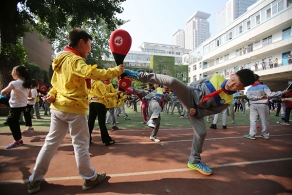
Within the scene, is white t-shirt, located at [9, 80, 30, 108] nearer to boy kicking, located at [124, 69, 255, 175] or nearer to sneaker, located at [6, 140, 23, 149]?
sneaker, located at [6, 140, 23, 149]

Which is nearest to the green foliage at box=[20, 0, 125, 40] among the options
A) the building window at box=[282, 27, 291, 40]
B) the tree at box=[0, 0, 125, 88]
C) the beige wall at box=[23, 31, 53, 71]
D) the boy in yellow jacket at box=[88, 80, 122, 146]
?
the tree at box=[0, 0, 125, 88]

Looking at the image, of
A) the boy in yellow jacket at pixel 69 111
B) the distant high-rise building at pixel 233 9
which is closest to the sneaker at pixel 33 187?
the boy in yellow jacket at pixel 69 111

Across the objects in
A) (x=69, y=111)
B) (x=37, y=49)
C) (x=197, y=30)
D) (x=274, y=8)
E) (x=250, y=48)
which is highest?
(x=197, y=30)

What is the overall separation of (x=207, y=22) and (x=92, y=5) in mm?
131132

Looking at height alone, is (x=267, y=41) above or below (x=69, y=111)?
above

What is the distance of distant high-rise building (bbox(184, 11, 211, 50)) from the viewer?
387ft

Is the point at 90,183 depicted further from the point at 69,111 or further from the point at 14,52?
the point at 14,52

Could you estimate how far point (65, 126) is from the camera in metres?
2.30

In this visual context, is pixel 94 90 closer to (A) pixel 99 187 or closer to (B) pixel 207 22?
(A) pixel 99 187

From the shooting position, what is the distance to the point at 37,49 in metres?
27.5

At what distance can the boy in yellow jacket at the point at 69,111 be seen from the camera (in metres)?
2.15

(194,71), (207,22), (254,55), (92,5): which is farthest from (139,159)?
(207,22)

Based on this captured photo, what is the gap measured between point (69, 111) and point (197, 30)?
132 metres

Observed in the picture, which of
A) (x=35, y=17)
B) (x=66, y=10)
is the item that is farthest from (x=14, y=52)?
(x=35, y=17)
